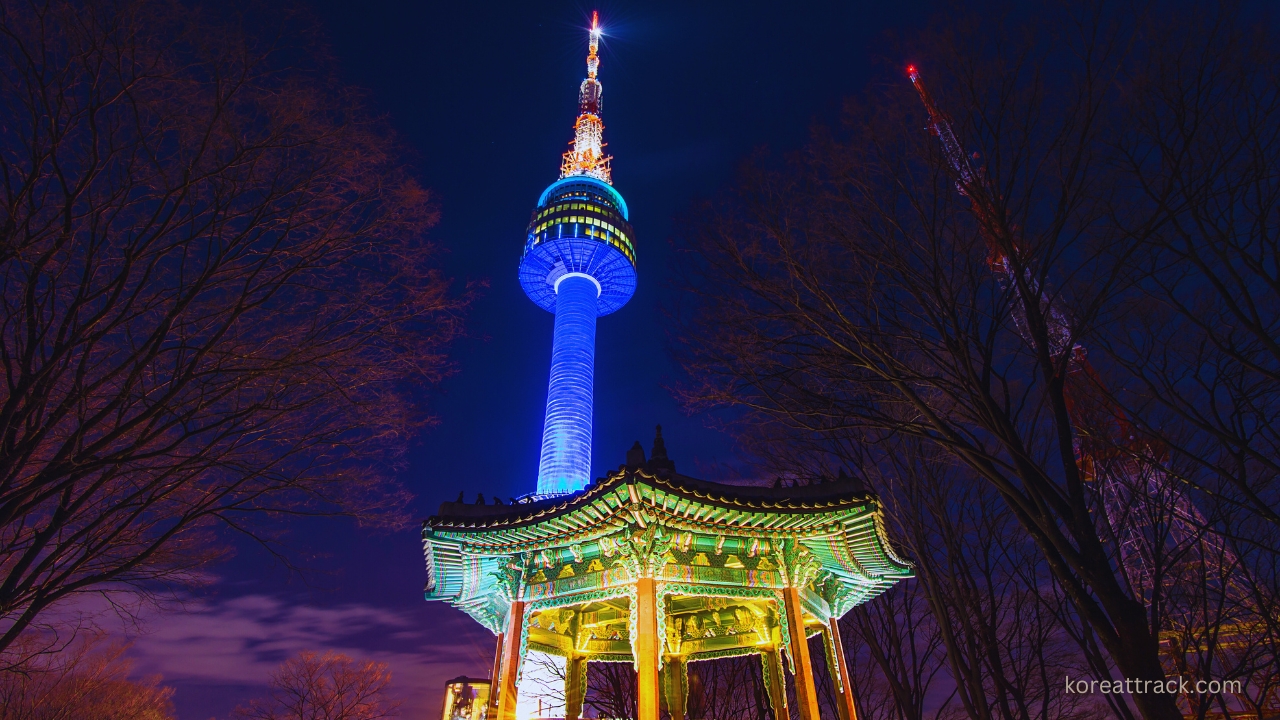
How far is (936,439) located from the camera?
7078mm

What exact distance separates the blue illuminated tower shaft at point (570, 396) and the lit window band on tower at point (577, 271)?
6 cm

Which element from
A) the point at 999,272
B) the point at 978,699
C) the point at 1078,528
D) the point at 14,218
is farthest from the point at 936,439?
the point at 14,218

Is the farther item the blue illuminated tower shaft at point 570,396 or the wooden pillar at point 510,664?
the blue illuminated tower shaft at point 570,396

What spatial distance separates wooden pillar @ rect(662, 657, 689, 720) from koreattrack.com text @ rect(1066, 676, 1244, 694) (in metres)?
8.47

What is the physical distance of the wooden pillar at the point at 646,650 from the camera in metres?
9.52

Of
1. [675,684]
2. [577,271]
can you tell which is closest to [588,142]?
[577,271]

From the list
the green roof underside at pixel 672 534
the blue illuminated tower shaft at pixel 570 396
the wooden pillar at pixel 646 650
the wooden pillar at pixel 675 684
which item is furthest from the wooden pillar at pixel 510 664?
the blue illuminated tower shaft at pixel 570 396

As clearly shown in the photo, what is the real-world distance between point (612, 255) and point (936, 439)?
137ft

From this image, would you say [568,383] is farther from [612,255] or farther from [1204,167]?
[1204,167]

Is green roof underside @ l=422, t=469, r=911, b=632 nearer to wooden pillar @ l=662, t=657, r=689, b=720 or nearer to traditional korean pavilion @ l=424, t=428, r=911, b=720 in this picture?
traditional korean pavilion @ l=424, t=428, r=911, b=720

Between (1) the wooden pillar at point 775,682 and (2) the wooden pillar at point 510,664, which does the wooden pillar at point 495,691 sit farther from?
(1) the wooden pillar at point 775,682

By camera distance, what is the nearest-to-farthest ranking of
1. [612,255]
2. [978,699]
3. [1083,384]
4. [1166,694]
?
[1166,694] < [978,699] < [1083,384] < [612,255]

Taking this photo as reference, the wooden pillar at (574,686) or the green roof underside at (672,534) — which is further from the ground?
the green roof underside at (672,534)

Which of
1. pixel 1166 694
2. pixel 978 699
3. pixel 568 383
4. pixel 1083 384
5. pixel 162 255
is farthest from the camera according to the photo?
pixel 568 383
